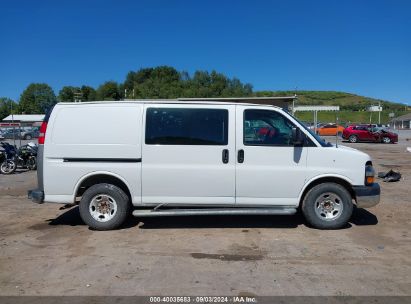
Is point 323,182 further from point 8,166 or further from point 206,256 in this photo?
point 8,166

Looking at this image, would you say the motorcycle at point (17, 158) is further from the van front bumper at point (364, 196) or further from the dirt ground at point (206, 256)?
the van front bumper at point (364, 196)

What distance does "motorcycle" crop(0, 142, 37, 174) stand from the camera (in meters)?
15.8

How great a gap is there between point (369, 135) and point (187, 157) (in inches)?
1336

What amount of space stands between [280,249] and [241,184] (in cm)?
128

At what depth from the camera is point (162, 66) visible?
114m

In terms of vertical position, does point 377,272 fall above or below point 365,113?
Result: below

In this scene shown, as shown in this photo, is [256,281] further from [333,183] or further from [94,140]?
[94,140]

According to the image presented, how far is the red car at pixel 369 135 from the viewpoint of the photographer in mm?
37125

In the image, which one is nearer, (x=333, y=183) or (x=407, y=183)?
(x=333, y=183)

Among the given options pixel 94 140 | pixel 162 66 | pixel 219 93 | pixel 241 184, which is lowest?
pixel 241 184

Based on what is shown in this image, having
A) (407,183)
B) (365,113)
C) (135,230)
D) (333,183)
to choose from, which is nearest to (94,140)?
(135,230)

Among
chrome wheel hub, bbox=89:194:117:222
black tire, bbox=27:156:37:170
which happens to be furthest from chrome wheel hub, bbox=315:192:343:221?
black tire, bbox=27:156:37:170

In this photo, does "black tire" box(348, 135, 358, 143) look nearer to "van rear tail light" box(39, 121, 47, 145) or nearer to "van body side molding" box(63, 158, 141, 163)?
"van body side molding" box(63, 158, 141, 163)

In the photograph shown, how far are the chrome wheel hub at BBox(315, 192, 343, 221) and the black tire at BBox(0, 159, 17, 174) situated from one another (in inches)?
500
